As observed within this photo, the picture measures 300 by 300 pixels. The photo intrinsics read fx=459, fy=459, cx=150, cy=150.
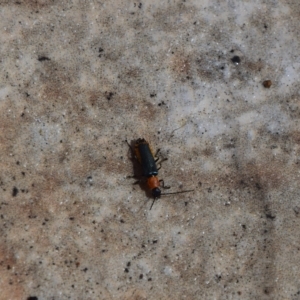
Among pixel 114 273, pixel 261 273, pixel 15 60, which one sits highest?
pixel 15 60

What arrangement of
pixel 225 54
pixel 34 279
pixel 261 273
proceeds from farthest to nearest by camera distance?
pixel 225 54 → pixel 261 273 → pixel 34 279

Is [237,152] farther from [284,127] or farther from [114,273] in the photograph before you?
[114,273]

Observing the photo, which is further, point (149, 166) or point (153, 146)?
point (153, 146)

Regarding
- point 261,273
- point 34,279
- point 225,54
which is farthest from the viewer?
point 225,54

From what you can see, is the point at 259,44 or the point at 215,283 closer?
the point at 215,283

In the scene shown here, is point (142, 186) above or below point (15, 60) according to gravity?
below

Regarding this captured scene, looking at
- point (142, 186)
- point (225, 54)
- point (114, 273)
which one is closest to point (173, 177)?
point (142, 186)
